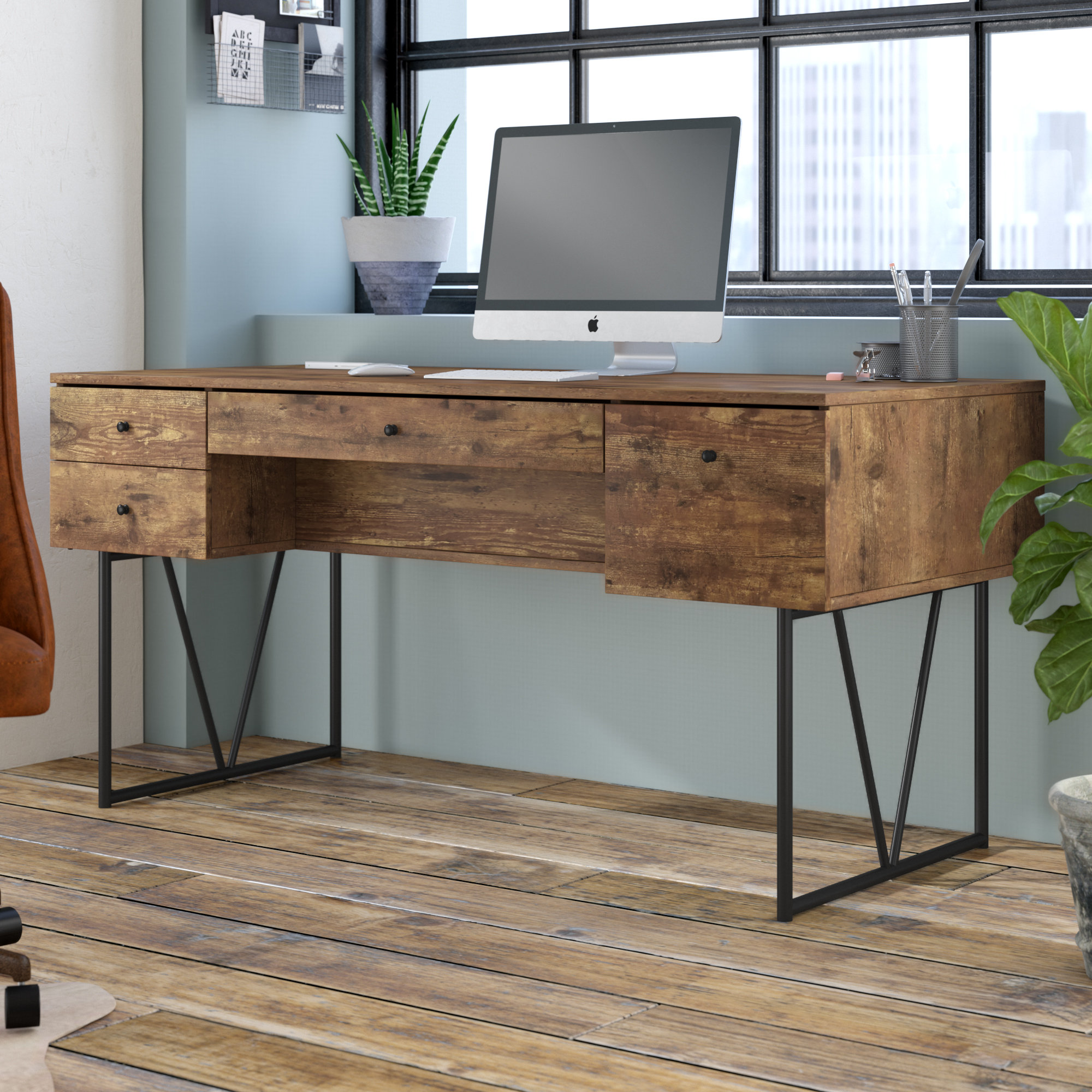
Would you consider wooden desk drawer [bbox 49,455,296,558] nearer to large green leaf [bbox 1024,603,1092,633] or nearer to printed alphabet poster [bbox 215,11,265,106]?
printed alphabet poster [bbox 215,11,265,106]

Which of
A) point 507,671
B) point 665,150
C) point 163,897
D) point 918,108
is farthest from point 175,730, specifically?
point 918,108

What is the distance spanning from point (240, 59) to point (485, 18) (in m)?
0.58

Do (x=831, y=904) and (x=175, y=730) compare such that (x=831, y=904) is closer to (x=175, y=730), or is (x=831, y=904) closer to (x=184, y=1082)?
(x=184, y=1082)

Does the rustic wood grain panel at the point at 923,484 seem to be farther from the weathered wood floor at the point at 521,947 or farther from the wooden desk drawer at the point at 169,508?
the wooden desk drawer at the point at 169,508

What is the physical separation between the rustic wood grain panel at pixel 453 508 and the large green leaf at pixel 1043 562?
2.49 ft

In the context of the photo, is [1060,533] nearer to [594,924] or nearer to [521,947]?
[594,924]

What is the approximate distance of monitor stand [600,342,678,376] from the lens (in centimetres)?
313

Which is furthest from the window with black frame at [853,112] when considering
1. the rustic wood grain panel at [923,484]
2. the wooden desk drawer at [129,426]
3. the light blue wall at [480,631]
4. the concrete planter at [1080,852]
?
the concrete planter at [1080,852]

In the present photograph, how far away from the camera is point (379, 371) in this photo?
2.99 m

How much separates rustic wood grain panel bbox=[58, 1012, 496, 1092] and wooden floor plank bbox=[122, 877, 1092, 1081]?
0.35 metres

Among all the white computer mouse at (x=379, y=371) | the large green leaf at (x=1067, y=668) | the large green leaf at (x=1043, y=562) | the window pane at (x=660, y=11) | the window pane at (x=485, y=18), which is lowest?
the large green leaf at (x=1067, y=668)

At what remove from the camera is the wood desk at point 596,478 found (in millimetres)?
2520

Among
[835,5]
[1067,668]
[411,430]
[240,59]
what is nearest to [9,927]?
[411,430]

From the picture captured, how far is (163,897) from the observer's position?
2.76 m
